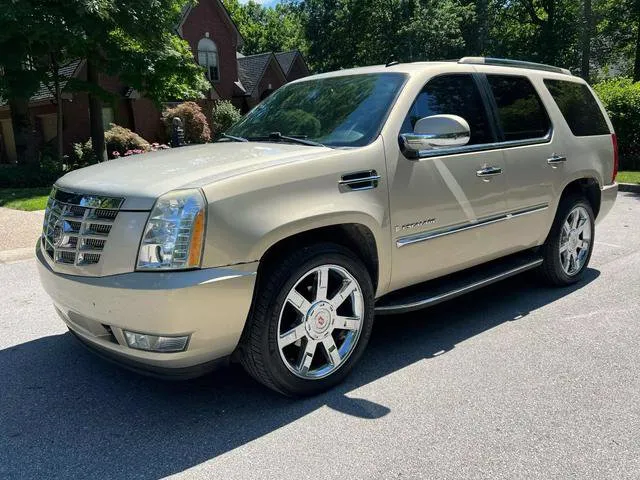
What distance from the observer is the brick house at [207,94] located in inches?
922

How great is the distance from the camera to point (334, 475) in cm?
263

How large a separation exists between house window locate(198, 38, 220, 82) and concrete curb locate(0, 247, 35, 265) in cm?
2479

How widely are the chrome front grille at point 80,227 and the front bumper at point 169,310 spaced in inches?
4.7

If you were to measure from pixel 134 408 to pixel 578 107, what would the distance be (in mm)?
4639

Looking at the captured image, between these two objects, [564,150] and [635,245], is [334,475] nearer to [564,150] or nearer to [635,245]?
[564,150]

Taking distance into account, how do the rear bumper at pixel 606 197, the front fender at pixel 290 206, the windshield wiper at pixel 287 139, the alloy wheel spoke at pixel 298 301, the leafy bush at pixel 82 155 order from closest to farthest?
the front fender at pixel 290 206 → the alloy wheel spoke at pixel 298 301 → the windshield wiper at pixel 287 139 → the rear bumper at pixel 606 197 → the leafy bush at pixel 82 155

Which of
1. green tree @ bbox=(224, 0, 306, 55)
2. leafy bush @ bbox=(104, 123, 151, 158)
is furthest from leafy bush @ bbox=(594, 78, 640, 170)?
green tree @ bbox=(224, 0, 306, 55)

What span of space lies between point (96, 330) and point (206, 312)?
717mm

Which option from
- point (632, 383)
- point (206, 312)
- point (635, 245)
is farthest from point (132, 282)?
point (635, 245)

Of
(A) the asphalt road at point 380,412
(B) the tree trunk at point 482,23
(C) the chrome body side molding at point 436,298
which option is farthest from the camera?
(B) the tree trunk at point 482,23

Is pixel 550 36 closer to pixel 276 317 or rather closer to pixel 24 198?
pixel 24 198

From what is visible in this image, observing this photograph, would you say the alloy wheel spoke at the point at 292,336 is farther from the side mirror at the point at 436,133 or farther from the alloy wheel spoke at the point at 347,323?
the side mirror at the point at 436,133

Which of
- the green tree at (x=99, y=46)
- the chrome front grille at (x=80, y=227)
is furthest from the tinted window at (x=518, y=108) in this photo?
the green tree at (x=99, y=46)

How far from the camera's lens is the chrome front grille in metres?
2.89
